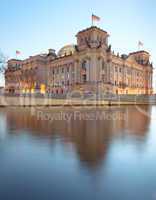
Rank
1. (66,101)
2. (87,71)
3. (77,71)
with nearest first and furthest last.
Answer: (66,101)
(87,71)
(77,71)

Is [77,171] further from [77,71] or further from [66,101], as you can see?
[77,71]

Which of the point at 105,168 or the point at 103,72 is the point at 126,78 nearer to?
the point at 103,72

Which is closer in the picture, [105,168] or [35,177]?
[35,177]

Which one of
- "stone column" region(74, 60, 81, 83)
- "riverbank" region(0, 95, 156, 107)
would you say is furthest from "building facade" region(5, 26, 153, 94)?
"riverbank" region(0, 95, 156, 107)

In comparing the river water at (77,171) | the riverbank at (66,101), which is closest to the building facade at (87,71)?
the riverbank at (66,101)

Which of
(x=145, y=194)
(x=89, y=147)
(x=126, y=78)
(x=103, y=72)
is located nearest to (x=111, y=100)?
(x=103, y=72)

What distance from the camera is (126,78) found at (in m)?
70.9

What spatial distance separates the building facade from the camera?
184 ft

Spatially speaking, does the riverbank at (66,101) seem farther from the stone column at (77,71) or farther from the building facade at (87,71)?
the stone column at (77,71)

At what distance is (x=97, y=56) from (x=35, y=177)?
5498 cm

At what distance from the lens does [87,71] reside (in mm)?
57250

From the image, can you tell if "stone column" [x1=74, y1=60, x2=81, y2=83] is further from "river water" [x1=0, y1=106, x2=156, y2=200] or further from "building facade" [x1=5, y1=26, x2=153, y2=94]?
"river water" [x1=0, y1=106, x2=156, y2=200]

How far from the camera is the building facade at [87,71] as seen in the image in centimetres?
5622

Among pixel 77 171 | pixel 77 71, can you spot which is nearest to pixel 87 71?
pixel 77 71
